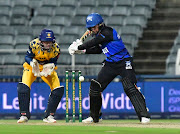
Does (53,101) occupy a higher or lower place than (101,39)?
lower

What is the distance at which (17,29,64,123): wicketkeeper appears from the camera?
10.8m

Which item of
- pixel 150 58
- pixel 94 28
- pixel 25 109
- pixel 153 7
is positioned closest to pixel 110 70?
pixel 94 28

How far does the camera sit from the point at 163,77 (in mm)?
13602

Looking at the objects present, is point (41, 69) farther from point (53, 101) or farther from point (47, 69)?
point (53, 101)

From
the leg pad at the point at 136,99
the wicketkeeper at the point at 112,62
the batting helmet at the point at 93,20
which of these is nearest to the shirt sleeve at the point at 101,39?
the wicketkeeper at the point at 112,62

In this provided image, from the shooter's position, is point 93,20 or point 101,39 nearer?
point 101,39

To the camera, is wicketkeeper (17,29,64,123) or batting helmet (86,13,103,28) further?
wicketkeeper (17,29,64,123)

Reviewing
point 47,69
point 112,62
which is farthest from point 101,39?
point 47,69

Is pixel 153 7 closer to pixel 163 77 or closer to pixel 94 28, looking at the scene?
pixel 163 77

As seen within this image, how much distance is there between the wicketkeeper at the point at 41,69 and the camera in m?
10.8

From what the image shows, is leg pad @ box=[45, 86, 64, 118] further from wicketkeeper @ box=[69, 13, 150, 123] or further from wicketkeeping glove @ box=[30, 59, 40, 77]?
wicketkeeper @ box=[69, 13, 150, 123]

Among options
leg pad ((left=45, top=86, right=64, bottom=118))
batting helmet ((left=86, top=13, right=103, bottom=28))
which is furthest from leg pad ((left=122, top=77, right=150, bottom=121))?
leg pad ((left=45, top=86, right=64, bottom=118))

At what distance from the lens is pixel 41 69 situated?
11188mm

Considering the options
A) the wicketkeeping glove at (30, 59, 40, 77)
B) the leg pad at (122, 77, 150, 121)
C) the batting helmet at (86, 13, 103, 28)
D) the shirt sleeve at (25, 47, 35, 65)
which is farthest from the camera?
the shirt sleeve at (25, 47, 35, 65)
